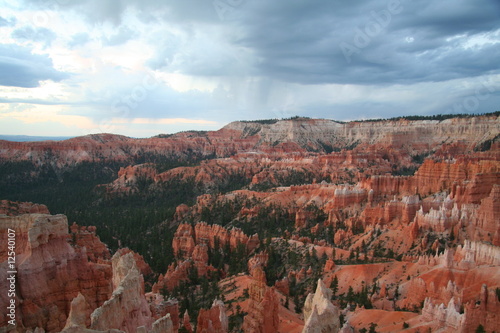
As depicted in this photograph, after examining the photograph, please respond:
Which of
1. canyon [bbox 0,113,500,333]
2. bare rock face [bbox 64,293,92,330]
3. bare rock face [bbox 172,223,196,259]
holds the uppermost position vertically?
bare rock face [bbox 64,293,92,330]

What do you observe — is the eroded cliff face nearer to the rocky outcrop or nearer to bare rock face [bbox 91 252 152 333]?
the rocky outcrop

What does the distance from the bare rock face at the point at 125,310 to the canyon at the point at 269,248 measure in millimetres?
53

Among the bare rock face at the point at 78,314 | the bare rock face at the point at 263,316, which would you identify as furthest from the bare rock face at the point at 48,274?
the bare rock face at the point at 263,316

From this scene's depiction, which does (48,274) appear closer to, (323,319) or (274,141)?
(323,319)

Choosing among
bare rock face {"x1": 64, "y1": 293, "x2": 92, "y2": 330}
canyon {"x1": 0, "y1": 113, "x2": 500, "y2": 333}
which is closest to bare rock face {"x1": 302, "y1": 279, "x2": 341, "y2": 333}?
canyon {"x1": 0, "y1": 113, "x2": 500, "y2": 333}

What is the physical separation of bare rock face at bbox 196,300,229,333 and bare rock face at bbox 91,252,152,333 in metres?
7.14

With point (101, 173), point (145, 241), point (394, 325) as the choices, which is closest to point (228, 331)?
point (394, 325)

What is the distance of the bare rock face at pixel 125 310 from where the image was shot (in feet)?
37.5

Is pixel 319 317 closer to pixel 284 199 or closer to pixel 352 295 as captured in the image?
pixel 352 295

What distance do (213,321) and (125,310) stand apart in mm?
9516

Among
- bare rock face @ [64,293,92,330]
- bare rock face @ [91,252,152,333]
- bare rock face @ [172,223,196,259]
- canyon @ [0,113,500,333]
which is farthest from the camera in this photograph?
bare rock face @ [172,223,196,259]

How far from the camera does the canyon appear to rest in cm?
1633

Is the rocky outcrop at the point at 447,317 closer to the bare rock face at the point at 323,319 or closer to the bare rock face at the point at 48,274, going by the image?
the bare rock face at the point at 323,319

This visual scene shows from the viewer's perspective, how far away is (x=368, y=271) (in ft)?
99.7
